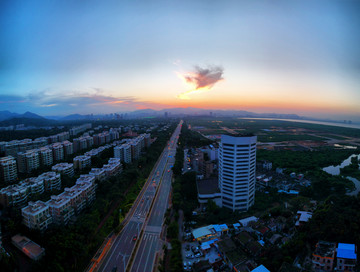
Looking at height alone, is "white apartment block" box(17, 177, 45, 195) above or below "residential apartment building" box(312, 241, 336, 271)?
above

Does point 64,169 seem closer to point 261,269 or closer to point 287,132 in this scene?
point 261,269

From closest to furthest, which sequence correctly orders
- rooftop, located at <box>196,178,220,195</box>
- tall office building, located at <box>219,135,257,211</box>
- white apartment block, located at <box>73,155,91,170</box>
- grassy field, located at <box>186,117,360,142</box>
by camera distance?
tall office building, located at <box>219,135,257,211</box>, rooftop, located at <box>196,178,220,195</box>, white apartment block, located at <box>73,155,91,170</box>, grassy field, located at <box>186,117,360,142</box>

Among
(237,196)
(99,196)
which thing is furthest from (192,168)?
(99,196)

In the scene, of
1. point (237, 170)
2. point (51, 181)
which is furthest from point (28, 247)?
point (237, 170)

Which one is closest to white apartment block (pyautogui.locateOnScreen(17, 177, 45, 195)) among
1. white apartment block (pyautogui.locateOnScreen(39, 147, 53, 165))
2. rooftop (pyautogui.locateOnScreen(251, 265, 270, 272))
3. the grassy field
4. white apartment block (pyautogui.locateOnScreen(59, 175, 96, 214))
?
white apartment block (pyautogui.locateOnScreen(59, 175, 96, 214))

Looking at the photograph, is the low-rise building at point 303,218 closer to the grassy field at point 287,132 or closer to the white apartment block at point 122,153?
the white apartment block at point 122,153

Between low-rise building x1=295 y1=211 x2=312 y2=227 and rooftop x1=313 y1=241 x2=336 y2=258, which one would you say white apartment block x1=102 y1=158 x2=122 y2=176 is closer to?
low-rise building x1=295 y1=211 x2=312 y2=227
